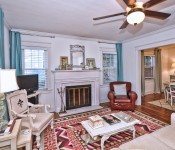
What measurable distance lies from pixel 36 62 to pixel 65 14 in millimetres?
1942

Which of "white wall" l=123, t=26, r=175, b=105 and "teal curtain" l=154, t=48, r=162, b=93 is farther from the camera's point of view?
"teal curtain" l=154, t=48, r=162, b=93

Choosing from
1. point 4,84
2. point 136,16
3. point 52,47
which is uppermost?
point 52,47

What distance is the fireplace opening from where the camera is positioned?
4.22 metres

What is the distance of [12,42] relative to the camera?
130 inches

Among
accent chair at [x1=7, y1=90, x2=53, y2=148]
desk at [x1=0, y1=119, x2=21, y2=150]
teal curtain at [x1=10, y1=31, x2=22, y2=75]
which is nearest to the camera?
desk at [x1=0, y1=119, x2=21, y2=150]

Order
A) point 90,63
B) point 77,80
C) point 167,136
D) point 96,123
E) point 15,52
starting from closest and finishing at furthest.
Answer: point 167,136
point 96,123
point 15,52
point 77,80
point 90,63

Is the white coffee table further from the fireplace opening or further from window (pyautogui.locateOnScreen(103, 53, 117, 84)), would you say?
window (pyautogui.locateOnScreen(103, 53, 117, 84))

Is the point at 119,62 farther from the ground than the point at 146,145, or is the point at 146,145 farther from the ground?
the point at 119,62

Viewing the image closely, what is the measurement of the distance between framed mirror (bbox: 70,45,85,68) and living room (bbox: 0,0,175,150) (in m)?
0.07

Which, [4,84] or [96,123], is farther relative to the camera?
[96,123]

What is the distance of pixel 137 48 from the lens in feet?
14.9

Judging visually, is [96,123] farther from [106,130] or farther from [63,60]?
[63,60]

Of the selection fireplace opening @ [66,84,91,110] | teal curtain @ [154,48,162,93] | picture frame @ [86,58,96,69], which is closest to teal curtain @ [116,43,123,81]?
picture frame @ [86,58,96,69]

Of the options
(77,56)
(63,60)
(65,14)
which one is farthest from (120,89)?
(65,14)
